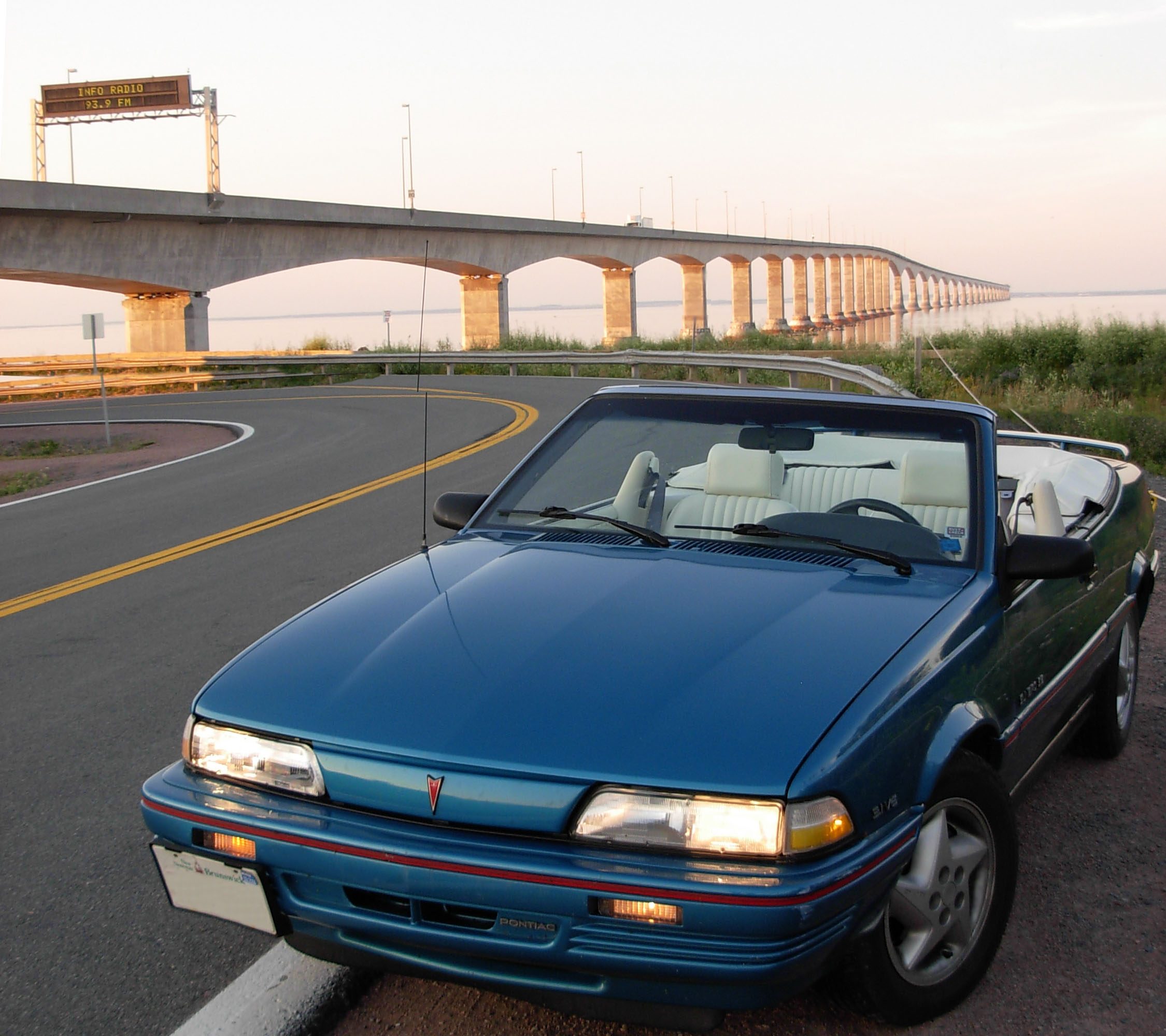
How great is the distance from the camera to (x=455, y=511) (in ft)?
14.2

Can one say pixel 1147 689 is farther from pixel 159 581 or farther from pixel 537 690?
pixel 159 581

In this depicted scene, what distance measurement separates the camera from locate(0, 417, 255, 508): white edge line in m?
13.9

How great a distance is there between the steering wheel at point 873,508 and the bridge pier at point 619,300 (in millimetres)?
63185

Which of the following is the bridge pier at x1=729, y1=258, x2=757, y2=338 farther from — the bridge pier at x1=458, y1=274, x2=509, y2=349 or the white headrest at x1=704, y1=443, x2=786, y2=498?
the white headrest at x1=704, y1=443, x2=786, y2=498

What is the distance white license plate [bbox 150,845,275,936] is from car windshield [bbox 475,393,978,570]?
1.59m

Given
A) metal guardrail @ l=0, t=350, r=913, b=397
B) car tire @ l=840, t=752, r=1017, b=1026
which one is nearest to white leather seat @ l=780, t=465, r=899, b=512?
car tire @ l=840, t=752, r=1017, b=1026

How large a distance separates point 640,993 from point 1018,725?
1.57 m

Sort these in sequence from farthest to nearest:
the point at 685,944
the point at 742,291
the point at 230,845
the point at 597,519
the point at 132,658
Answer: the point at 742,291 < the point at 132,658 < the point at 597,519 < the point at 230,845 < the point at 685,944

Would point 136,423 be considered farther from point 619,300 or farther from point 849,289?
point 849,289

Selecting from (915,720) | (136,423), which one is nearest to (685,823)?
(915,720)

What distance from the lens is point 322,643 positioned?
3.12 metres

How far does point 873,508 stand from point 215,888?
93.3 inches

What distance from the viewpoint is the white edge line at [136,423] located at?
13.9 meters

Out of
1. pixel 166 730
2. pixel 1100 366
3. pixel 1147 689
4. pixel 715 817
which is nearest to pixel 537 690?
pixel 715 817
